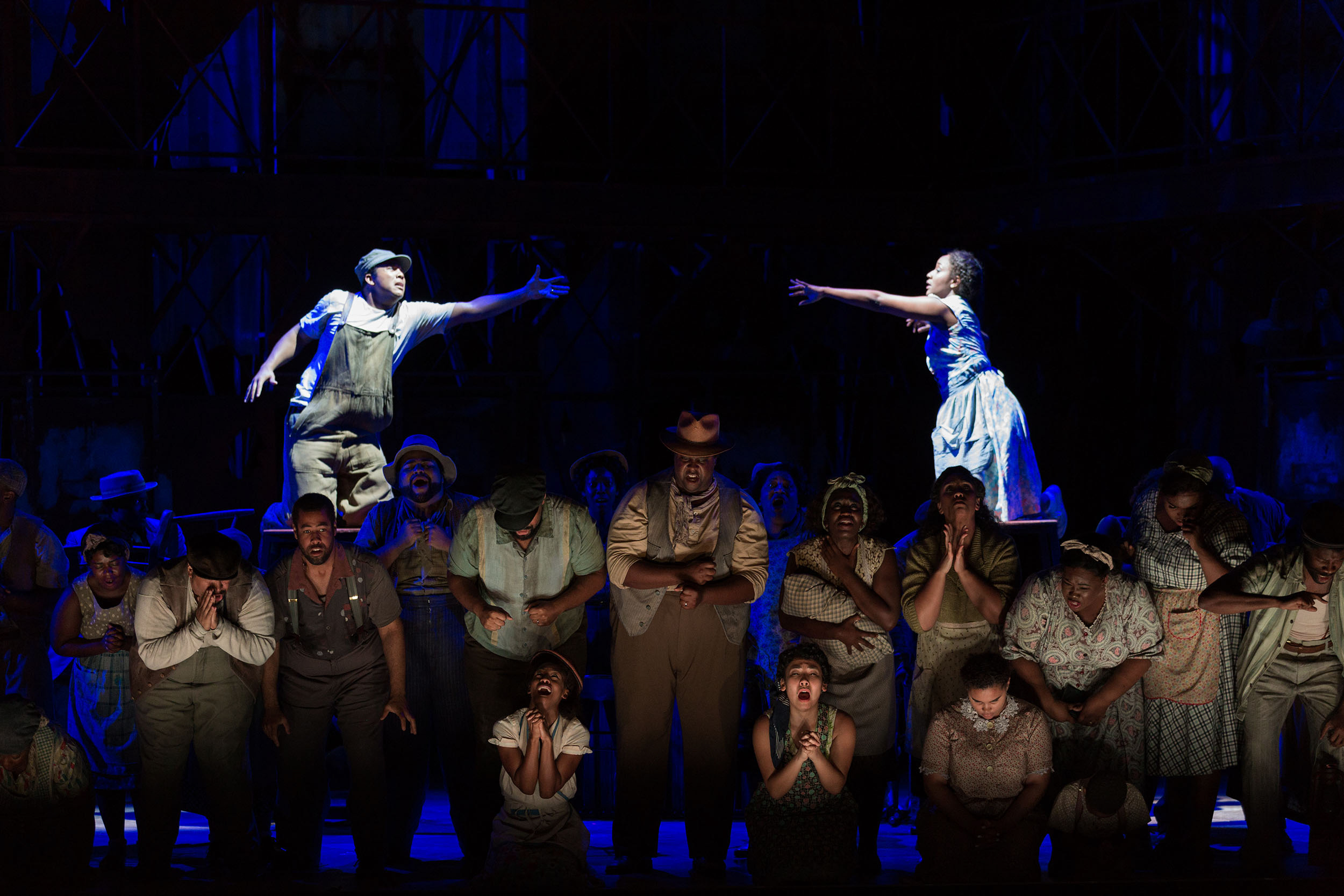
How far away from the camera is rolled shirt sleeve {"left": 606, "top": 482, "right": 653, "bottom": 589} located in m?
5.10

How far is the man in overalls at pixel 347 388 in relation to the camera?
7023 millimetres

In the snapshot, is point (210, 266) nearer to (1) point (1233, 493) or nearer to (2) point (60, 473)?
(2) point (60, 473)

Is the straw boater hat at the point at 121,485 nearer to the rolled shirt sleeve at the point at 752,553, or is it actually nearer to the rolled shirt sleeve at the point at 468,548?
the rolled shirt sleeve at the point at 468,548

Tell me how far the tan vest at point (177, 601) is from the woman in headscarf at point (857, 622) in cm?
189

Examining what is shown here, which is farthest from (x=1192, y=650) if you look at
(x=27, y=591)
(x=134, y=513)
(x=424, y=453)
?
(x=134, y=513)

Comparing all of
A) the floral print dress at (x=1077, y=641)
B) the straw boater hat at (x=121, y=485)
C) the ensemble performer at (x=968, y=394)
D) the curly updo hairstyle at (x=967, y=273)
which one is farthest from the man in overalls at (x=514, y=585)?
the curly updo hairstyle at (x=967, y=273)

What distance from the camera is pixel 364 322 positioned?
7125mm

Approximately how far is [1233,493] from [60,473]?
23.4 feet

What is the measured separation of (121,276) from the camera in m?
9.77

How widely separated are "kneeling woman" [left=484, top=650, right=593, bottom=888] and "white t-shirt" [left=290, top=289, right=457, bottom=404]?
2.77 metres

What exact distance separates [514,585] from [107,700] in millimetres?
1567

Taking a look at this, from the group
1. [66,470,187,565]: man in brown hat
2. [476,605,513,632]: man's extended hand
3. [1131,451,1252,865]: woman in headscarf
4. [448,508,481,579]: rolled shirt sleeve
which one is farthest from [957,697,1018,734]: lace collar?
[66,470,187,565]: man in brown hat

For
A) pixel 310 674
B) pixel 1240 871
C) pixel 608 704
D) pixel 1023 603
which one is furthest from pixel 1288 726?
pixel 310 674

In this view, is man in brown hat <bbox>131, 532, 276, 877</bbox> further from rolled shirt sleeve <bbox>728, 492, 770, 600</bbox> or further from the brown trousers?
rolled shirt sleeve <bbox>728, 492, 770, 600</bbox>
